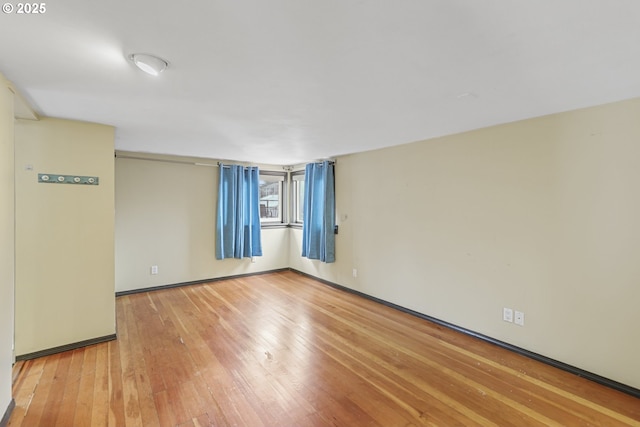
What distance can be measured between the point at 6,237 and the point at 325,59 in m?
2.27

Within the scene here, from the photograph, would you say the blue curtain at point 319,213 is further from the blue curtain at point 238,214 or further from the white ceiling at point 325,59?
the white ceiling at point 325,59

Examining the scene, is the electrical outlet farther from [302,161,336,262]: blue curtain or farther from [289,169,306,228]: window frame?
[289,169,306,228]: window frame

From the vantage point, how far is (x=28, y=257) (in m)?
2.60

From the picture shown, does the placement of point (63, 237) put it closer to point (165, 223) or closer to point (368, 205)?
point (165, 223)

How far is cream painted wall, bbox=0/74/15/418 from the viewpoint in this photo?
1797 millimetres

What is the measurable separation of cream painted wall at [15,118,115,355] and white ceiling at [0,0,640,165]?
0.91 feet

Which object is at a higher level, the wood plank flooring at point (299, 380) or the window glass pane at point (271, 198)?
the window glass pane at point (271, 198)

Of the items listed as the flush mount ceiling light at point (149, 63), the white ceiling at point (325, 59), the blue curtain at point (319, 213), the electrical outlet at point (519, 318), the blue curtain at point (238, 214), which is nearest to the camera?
the white ceiling at point (325, 59)

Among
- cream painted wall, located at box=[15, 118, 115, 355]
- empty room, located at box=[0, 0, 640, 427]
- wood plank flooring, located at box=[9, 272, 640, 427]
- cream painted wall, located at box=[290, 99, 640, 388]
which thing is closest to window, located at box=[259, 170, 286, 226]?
empty room, located at box=[0, 0, 640, 427]

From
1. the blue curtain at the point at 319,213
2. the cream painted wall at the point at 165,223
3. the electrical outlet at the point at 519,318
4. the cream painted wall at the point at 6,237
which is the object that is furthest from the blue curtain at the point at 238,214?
the electrical outlet at the point at 519,318

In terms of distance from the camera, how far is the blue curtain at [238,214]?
503 cm

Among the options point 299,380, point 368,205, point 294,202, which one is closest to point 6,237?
point 299,380

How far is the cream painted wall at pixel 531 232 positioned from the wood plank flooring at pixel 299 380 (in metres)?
0.31

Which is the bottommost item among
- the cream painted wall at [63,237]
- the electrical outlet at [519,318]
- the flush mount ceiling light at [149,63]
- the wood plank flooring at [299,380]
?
the wood plank flooring at [299,380]
